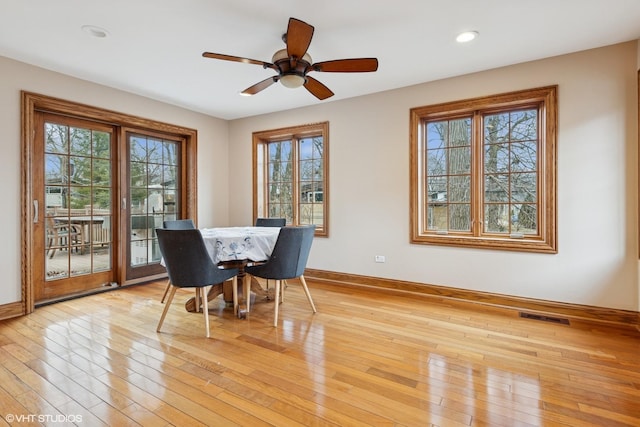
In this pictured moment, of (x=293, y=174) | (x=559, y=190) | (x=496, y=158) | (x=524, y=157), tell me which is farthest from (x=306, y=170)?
(x=559, y=190)

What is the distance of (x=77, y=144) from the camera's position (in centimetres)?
375

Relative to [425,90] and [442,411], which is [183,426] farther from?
[425,90]

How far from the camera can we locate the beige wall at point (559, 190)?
9.36ft

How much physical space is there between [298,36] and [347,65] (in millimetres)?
489

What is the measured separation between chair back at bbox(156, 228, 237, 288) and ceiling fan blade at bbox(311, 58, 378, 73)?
1644mm

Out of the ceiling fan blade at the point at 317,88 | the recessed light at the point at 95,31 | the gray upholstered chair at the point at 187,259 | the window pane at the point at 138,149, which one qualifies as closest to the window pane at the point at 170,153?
the window pane at the point at 138,149

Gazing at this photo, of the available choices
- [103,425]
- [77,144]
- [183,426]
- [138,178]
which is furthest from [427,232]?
[77,144]

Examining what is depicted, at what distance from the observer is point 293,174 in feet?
16.1

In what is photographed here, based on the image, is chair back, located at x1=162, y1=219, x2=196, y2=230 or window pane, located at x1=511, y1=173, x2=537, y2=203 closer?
window pane, located at x1=511, y1=173, x2=537, y2=203

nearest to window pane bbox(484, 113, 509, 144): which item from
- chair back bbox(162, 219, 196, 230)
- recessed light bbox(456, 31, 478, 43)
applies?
recessed light bbox(456, 31, 478, 43)

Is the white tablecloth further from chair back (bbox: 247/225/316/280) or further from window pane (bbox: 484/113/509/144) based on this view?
window pane (bbox: 484/113/509/144)

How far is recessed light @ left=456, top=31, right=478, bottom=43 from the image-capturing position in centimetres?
267

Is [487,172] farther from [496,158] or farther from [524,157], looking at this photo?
[524,157]

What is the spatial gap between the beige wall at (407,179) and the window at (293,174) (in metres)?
0.20
